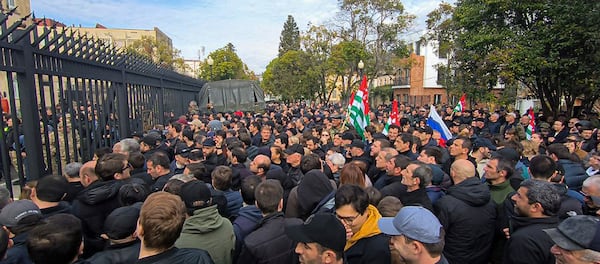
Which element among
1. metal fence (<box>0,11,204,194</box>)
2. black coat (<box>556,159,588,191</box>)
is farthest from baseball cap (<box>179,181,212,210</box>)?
black coat (<box>556,159,588,191</box>)

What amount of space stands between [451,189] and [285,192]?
1.85 metres

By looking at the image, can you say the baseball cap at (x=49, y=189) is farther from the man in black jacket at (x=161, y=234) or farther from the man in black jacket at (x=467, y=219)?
the man in black jacket at (x=467, y=219)

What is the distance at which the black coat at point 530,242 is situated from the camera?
113 inches

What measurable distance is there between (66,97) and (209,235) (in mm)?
4856

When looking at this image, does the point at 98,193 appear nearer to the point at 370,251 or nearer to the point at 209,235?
the point at 209,235

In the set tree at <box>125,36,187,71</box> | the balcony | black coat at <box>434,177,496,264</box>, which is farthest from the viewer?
the balcony

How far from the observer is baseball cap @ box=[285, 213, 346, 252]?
2.23 metres

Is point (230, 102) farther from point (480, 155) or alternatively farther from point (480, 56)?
point (480, 155)

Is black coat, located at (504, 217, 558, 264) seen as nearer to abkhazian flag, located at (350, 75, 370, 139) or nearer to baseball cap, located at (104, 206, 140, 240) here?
baseball cap, located at (104, 206, 140, 240)

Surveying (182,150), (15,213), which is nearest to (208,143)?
(182,150)

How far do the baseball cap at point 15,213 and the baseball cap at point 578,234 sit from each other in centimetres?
359

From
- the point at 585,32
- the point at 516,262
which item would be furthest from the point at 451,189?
the point at 585,32

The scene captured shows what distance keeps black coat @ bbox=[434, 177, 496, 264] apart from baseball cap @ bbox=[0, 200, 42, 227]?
353 cm

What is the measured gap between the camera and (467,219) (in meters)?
3.67
